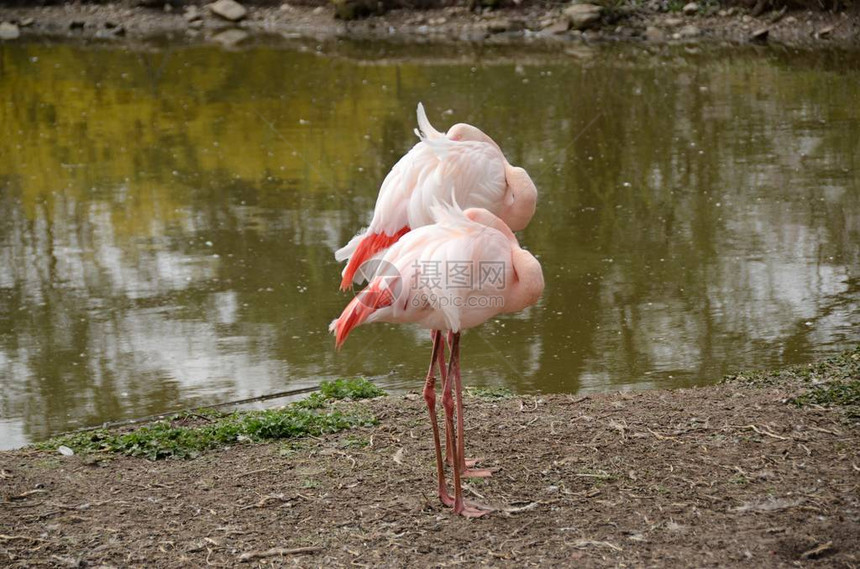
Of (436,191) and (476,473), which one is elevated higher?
(436,191)

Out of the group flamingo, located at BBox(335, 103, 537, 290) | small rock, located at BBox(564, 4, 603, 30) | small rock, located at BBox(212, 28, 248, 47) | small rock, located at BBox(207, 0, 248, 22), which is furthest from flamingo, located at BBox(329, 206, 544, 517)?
small rock, located at BBox(207, 0, 248, 22)

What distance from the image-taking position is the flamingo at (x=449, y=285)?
12.8ft

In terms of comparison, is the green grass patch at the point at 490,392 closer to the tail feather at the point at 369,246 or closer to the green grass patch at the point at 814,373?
the tail feather at the point at 369,246

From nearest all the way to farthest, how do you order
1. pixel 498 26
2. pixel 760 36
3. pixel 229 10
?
pixel 760 36 < pixel 498 26 < pixel 229 10

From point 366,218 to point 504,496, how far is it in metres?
4.65

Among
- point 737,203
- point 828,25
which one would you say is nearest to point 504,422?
point 737,203

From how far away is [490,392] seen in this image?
17.7ft

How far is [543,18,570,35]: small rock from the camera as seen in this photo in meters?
17.4

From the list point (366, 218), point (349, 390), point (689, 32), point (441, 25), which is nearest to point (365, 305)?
point (349, 390)

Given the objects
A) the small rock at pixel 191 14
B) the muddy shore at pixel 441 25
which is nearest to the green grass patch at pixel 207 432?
the muddy shore at pixel 441 25

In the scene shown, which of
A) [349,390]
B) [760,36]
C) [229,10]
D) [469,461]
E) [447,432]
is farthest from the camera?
[229,10]

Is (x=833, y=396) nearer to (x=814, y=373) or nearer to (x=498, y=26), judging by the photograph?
(x=814, y=373)

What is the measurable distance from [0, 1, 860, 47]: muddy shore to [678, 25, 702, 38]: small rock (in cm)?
2

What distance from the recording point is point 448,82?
13.8 m
